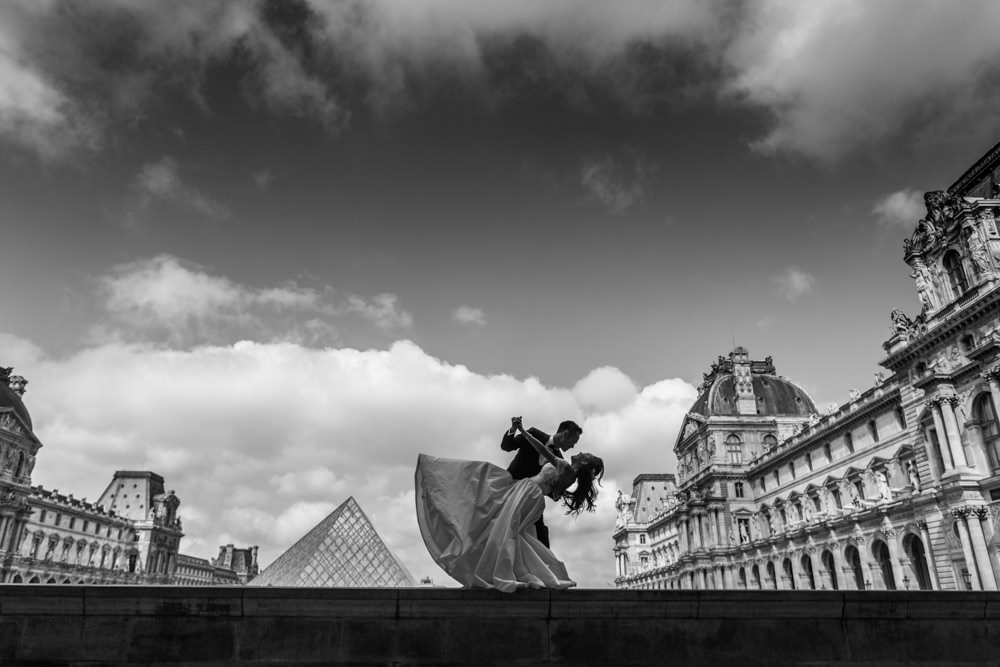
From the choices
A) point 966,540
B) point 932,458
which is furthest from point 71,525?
point 966,540

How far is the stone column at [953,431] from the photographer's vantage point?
28938 mm

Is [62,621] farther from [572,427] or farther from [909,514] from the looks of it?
[909,514]

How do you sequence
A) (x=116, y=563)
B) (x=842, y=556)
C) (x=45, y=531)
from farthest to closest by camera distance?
(x=116, y=563), (x=45, y=531), (x=842, y=556)

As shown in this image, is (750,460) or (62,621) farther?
(750,460)

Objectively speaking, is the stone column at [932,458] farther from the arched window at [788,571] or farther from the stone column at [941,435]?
the arched window at [788,571]

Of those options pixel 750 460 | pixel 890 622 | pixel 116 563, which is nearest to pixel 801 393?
pixel 750 460

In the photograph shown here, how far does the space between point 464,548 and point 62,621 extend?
156 inches

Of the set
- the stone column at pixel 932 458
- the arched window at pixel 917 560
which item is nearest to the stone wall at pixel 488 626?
the stone column at pixel 932 458

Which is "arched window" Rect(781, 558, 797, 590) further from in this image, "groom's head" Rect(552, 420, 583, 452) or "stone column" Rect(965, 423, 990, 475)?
"groom's head" Rect(552, 420, 583, 452)

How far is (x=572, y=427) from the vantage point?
26.6 feet

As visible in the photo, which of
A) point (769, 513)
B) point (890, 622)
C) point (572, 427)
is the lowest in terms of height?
point (890, 622)

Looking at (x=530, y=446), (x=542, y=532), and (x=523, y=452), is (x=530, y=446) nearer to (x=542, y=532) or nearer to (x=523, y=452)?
(x=523, y=452)

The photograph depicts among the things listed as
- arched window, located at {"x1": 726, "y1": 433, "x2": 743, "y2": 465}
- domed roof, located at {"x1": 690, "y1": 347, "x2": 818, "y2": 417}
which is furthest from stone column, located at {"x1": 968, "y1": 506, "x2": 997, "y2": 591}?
domed roof, located at {"x1": 690, "y1": 347, "x2": 818, "y2": 417}

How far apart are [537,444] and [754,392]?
65.9 m
